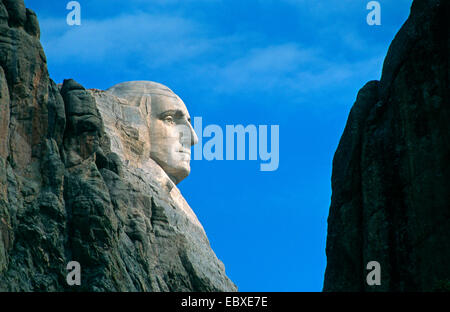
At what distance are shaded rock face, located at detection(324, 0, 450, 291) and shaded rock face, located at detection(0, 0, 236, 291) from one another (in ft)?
21.7

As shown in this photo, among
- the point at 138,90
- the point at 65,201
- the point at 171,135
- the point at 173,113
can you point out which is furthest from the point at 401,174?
the point at 138,90

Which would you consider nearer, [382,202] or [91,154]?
[382,202]

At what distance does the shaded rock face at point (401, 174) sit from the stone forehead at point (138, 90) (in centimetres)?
1107

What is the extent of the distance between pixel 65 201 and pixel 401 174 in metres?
9.86

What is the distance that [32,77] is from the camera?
44.7 metres

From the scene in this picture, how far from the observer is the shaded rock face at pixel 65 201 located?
42719 millimetres

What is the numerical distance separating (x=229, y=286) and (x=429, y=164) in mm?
11165

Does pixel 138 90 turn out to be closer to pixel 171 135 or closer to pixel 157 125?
pixel 157 125

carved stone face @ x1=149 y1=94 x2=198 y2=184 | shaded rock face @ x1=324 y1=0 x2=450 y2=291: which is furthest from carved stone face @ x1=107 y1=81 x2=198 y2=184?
shaded rock face @ x1=324 y1=0 x2=450 y2=291

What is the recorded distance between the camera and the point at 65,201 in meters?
43.9
